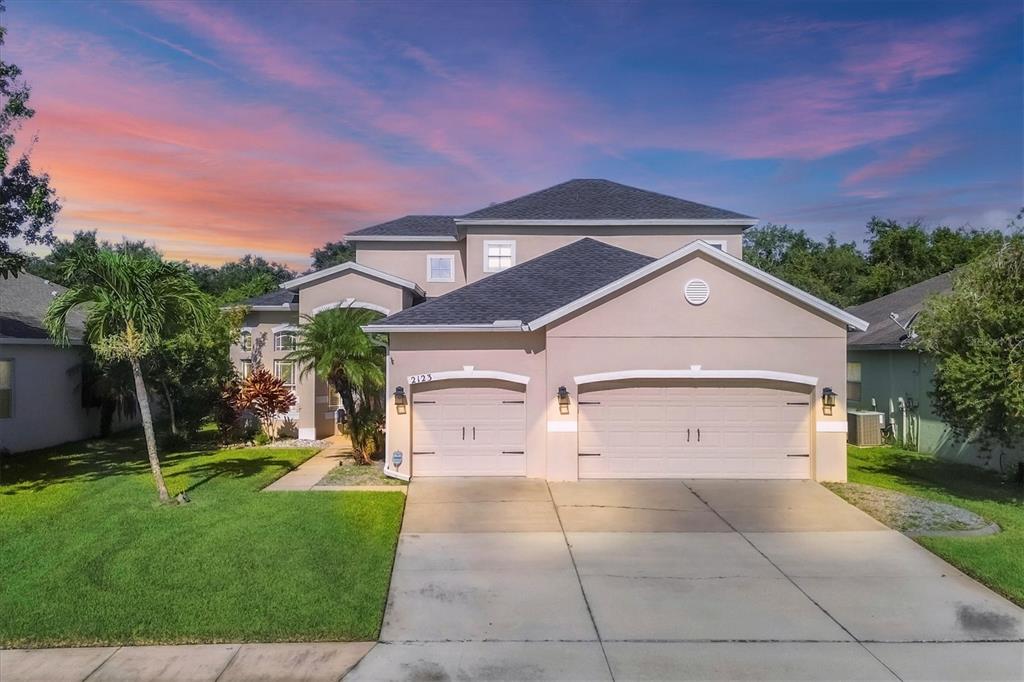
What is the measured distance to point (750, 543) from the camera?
379 inches

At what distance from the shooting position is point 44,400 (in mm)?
18406

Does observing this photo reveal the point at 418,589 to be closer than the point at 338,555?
Yes

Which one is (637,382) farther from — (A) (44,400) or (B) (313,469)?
(A) (44,400)

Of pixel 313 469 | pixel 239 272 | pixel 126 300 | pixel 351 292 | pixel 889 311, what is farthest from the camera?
pixel 239 272

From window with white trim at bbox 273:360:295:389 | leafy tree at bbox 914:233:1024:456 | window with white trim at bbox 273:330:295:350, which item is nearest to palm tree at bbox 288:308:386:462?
window with white trim at bbox 273:360:295:389

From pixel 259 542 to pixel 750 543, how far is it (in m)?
6.84

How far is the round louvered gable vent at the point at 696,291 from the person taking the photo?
44.5ft

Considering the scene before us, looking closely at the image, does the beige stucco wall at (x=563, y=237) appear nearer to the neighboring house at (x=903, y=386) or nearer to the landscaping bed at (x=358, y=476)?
the neighboring house at (x=903, y=386)

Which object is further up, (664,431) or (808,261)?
(808,261)

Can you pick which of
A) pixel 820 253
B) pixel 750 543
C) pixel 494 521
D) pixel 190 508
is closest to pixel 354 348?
pixel 190 508

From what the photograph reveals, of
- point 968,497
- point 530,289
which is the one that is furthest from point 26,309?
point 968,497

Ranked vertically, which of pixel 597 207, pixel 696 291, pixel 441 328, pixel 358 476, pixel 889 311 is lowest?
pixel 358 476

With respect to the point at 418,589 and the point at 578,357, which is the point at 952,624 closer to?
the point at 418,589

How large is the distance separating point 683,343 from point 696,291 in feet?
3.53
